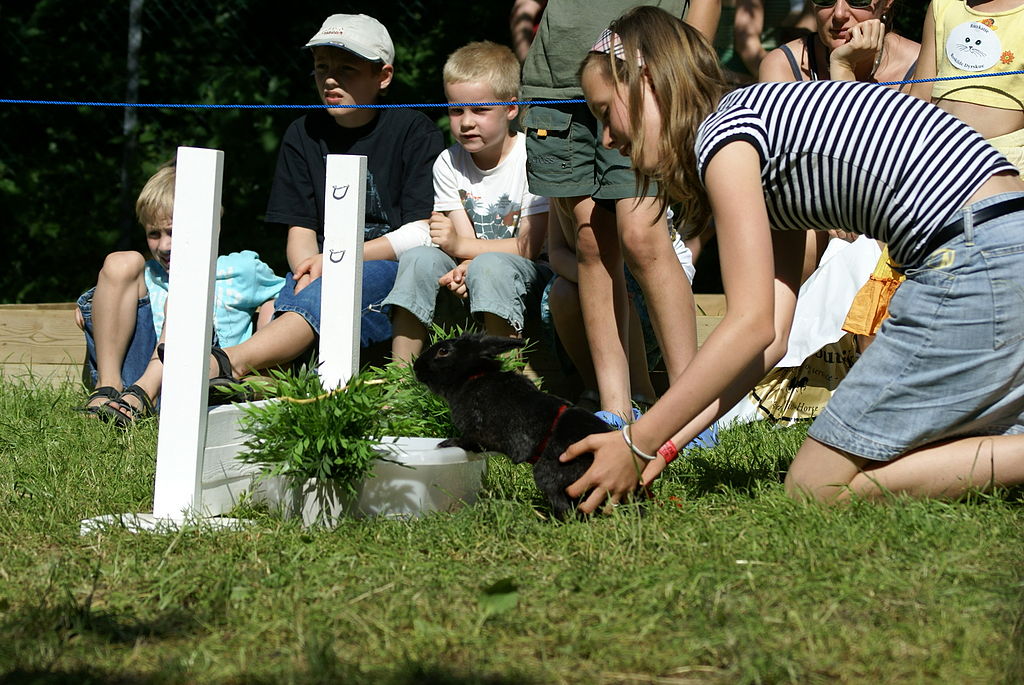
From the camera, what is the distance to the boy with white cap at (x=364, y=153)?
4.97 meters

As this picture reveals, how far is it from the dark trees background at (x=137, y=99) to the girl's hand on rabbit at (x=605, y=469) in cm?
525

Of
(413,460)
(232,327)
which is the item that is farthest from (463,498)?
(232,327)

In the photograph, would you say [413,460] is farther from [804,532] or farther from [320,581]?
[804,532]

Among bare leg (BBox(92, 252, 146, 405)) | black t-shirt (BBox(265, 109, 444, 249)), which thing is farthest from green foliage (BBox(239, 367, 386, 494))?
bare leg (BBox(92, 252, 146, 405))

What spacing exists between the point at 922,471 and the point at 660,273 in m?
1.16

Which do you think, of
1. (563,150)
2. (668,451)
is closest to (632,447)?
(668,451)

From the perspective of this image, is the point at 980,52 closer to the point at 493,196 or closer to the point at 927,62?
the point at 927,62

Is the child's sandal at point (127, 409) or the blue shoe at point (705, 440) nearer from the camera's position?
the blue shoe at point (705, 440)

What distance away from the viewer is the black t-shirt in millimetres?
5082

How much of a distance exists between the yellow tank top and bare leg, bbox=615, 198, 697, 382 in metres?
1.36

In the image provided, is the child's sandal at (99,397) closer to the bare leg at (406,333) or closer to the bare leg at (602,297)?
the bare leg at (406,333)

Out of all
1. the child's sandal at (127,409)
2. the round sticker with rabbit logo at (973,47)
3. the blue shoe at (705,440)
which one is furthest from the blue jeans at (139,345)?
the round sticker with rabbit logo at (973,47)

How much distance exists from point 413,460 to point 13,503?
1251 mm

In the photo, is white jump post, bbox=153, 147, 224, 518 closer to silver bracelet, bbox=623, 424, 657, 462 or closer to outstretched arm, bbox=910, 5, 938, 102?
silver bracelet, bbox=623, 424, 657, 462
